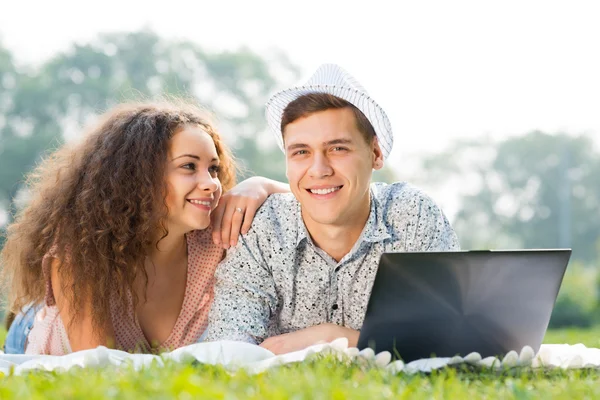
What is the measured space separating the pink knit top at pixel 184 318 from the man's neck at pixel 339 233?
599 mm

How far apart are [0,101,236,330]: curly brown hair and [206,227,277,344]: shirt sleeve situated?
1.40ft

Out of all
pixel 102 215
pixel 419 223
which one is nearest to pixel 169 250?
pixel 102 215

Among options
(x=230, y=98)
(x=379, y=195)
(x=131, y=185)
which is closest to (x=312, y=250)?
(x=379, y=195)

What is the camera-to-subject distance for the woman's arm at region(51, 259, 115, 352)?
12.8ft

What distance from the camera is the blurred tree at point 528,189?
136 feet

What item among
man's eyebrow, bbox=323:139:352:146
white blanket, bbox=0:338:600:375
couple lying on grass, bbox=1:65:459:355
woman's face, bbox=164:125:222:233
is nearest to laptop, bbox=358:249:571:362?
white blanket, bbox=0:338:600:375

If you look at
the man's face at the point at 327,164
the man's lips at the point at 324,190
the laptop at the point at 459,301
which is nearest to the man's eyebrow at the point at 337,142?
the man's face at the point at 327,164

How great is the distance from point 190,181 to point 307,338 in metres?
1.07

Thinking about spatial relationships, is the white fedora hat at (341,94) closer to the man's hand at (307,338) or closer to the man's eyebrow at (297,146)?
the man's eyebrow at (297,146)

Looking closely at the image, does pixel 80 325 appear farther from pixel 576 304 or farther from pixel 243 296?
pixel 576 304

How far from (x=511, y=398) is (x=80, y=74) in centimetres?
3158

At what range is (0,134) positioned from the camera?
29500mm

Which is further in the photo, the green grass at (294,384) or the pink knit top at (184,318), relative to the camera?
the pink knit top at (184,318)

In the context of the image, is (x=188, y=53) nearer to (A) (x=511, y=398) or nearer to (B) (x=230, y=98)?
(B) (x=230, y=98)
